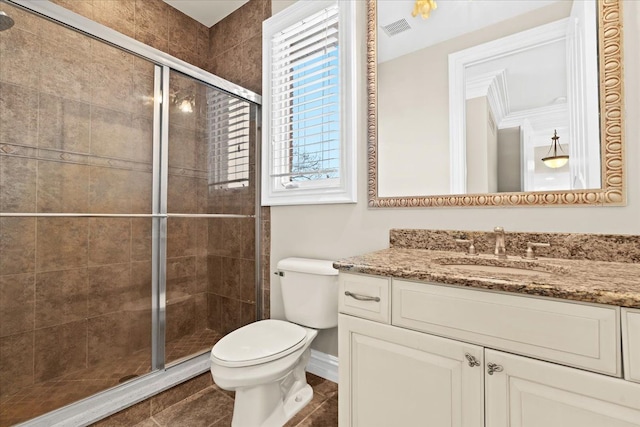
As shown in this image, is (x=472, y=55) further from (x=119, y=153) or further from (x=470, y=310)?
(x=119, y=153)

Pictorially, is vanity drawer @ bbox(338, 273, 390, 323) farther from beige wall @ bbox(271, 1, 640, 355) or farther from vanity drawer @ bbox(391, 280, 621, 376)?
beige wall @ bbox(271, 1, 640, 355)

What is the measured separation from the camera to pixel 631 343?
2.17ft

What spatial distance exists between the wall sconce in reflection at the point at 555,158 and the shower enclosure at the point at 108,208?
1.73 meters

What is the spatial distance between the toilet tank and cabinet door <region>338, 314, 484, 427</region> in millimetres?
479

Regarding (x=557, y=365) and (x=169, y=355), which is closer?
(x=557, y=365)

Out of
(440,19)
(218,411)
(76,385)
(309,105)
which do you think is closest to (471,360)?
(218,411)

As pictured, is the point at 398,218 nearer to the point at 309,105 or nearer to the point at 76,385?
the point at 309,105

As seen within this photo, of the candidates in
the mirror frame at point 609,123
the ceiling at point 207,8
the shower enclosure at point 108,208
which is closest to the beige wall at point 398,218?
the mirror frame at point 609,123

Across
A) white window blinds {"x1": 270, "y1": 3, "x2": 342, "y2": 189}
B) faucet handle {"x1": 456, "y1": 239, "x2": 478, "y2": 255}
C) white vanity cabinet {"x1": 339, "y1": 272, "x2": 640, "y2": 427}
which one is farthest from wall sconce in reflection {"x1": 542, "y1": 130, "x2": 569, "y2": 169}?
white window blinds {"x1": 270, "y1": 3, "x2": 342, "y2": 189}

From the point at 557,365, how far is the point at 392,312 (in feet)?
1.42

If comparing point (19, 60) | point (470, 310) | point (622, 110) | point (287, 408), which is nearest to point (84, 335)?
point (287, 408)

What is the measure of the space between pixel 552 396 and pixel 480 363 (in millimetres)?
163

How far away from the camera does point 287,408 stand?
149 centimetres

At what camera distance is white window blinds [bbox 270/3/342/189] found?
5.74 ft
